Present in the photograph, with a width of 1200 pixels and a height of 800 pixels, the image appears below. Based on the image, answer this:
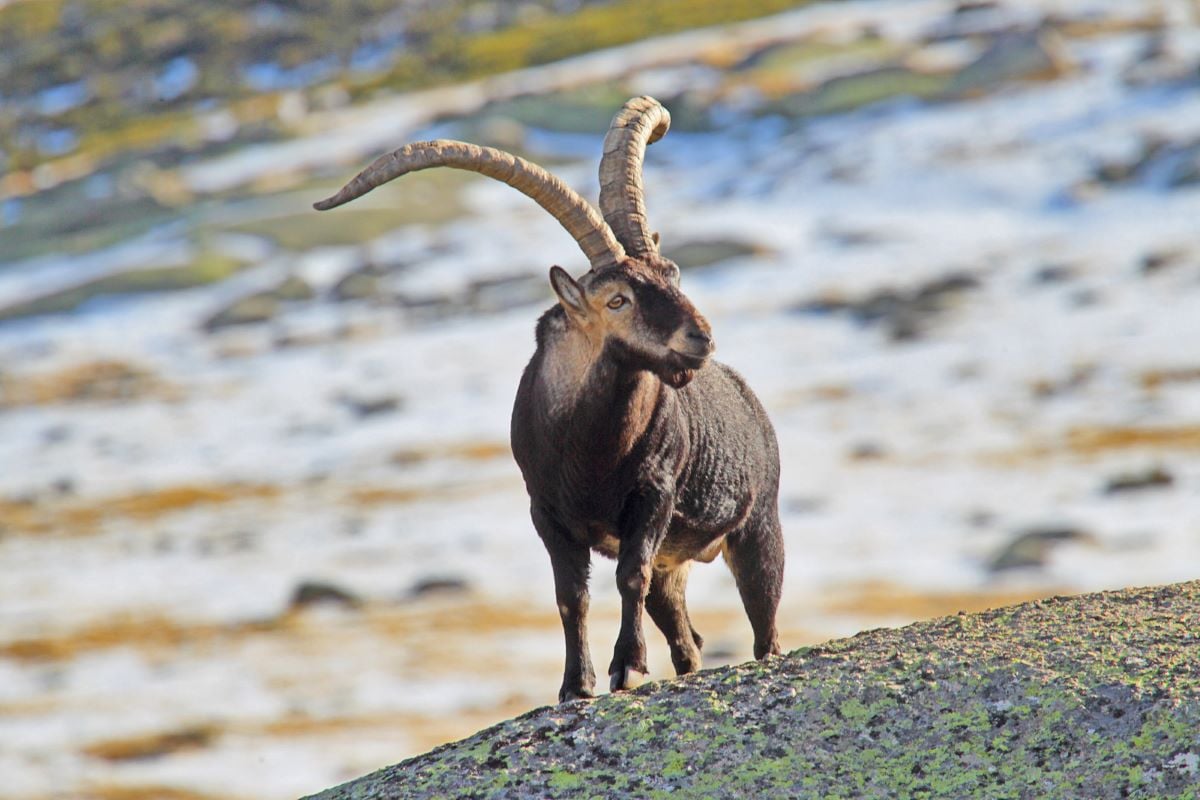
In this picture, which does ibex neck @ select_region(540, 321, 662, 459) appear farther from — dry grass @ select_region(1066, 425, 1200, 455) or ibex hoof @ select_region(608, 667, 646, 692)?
dry grass @ select_region(1066, 425, 1200, 455)

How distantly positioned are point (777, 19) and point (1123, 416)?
A: 4849 inches

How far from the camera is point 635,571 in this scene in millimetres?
10086

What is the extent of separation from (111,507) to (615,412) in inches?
2517

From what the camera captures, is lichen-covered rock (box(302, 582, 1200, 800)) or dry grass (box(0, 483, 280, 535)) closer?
lichen-covered rock (box(302, 582, 1200, 800))

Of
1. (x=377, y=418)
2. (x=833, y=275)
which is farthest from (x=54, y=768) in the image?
(x=833, y=275)

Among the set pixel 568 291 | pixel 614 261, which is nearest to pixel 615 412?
pixel 568 291

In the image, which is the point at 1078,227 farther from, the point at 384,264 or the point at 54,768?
the point at 54,768

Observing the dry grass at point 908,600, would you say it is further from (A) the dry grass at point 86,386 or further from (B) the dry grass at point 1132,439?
(A) the dry grass at point 86,386

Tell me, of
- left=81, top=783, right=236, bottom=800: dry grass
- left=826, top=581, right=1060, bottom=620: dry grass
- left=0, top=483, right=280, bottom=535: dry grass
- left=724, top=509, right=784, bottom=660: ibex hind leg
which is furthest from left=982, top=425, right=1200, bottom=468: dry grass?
left=724, top=509, right=784, bottom=660: ibex hind leg

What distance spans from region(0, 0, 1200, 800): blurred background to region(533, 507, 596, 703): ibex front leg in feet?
87.3

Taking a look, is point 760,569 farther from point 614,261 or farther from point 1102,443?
point 1102,443

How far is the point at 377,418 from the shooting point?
8038 centimetres

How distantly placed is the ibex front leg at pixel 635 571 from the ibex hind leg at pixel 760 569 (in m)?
1.42

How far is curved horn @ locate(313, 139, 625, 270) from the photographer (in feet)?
33.8
